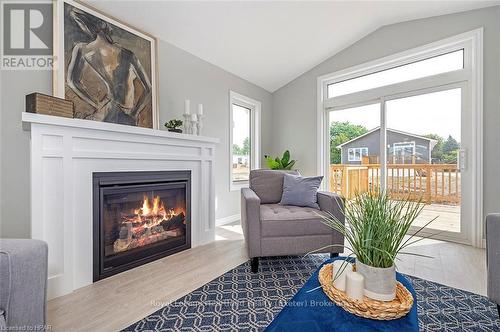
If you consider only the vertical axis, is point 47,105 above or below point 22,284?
above

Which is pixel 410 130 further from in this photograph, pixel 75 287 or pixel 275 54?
pixel 75 287

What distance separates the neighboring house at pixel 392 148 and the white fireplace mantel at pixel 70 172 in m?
2.82

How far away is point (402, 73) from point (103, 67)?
3518mm

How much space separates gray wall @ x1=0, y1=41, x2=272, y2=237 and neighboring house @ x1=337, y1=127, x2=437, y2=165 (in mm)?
1486

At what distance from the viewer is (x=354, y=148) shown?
362cm

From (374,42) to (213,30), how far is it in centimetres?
226

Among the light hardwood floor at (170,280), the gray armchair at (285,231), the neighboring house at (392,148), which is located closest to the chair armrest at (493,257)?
the light hardwood floor at (170,280)

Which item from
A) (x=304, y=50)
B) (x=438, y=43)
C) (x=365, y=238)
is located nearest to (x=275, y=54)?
(x=304, y=50)

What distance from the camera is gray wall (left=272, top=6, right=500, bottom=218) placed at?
2.48m

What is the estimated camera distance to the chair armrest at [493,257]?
123cm

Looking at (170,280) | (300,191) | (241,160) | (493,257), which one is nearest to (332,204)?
(300,191)

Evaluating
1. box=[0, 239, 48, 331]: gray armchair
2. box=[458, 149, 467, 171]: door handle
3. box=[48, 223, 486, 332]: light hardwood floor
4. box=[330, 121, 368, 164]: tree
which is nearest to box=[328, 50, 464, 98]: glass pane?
box=[330, 121, 368, 164]: tree

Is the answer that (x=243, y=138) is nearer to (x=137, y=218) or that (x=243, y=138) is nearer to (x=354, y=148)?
(x=354, y=148)

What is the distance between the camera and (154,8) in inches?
87.5
